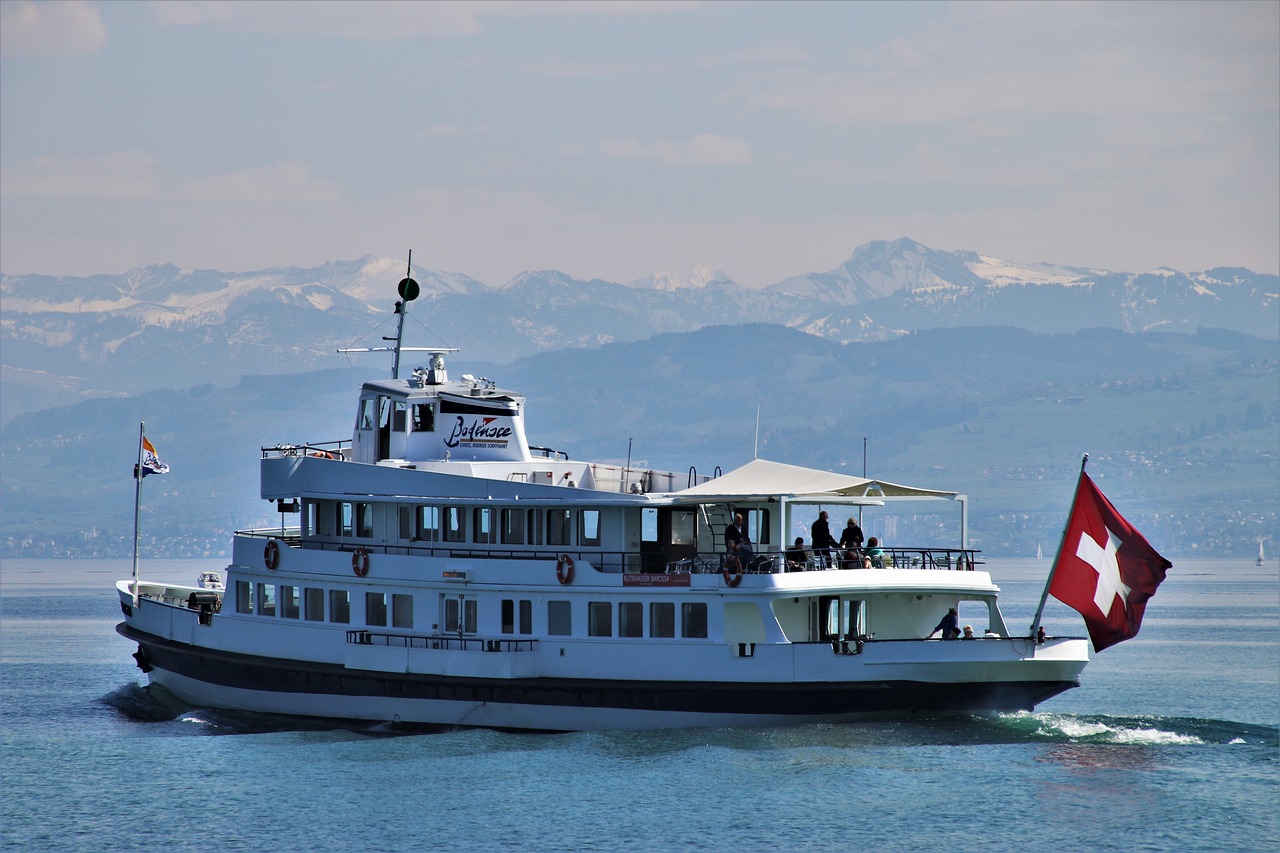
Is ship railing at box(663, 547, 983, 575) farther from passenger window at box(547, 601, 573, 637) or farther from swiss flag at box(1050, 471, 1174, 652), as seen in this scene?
passenger window at box(547, 601, 573, 637)

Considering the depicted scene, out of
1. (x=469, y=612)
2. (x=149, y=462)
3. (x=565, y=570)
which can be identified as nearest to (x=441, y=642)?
(x=469, y=612)

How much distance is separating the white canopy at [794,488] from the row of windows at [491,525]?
2586 millimetres

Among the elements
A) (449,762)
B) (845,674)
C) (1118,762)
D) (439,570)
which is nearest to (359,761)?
(449,762)

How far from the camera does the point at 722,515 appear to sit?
114ft

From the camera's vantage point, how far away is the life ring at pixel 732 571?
32.0 metres

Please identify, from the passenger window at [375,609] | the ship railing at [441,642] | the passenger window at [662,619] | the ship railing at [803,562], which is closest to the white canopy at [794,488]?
the ship railing at [803,562]

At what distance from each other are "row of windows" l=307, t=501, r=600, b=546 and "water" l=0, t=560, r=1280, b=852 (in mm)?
4322

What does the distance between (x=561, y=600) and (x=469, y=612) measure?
2292mm

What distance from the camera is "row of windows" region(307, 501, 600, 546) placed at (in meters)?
34.5

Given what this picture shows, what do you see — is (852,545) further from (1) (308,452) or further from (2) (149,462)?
(2) (149,462)

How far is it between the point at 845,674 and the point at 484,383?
38.7ft

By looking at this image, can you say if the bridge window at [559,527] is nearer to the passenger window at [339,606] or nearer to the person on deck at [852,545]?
the passenger window at [339,606]

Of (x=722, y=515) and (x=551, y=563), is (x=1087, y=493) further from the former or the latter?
(x=551, y=563)

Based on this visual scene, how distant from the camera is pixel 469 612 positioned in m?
34.4
